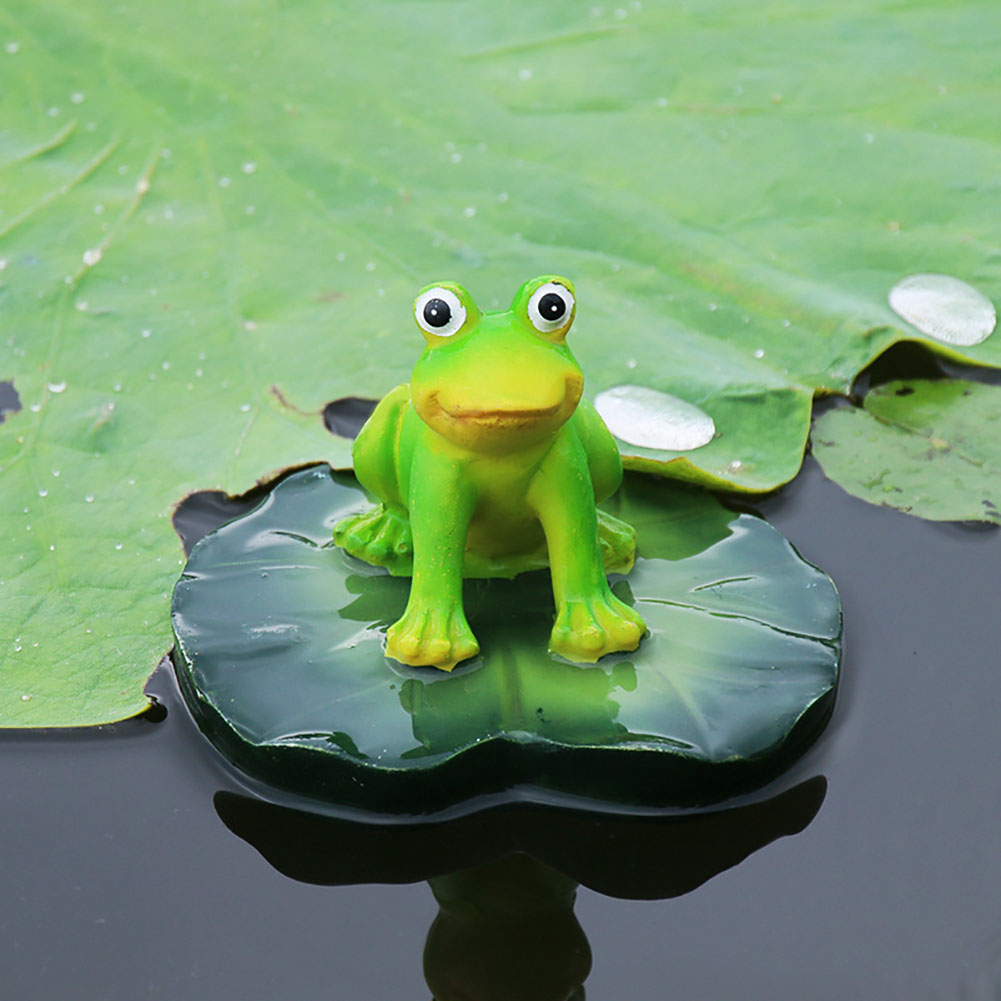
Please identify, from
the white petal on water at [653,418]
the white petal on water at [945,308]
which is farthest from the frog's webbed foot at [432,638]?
the white petal on water at [945,308]

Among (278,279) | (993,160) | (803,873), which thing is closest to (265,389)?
(278,279)

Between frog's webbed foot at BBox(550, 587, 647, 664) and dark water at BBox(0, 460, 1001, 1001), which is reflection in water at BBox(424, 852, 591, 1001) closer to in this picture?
dark water at BBox(0, 460, 1001, 1001)

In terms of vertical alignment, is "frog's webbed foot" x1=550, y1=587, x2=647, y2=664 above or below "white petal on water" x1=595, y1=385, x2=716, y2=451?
below

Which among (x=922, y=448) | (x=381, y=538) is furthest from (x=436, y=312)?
(x=922, y=448)

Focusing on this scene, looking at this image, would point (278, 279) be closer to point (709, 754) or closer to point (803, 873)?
point (709, 754)

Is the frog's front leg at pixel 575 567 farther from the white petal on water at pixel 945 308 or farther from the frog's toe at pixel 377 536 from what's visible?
the white petal on water at pixel 945 308

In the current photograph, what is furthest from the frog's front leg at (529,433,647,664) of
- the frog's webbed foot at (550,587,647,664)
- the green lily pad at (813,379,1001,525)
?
the green lily pad at (813,379,1001,525)
